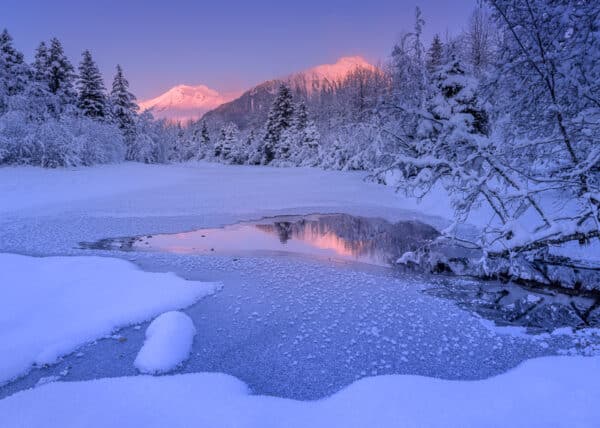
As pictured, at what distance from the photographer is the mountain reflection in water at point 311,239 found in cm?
789

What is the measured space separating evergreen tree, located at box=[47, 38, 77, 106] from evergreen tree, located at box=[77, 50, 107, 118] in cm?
159

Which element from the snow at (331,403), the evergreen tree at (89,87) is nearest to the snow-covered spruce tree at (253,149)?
the evergreen tree at (89,87)

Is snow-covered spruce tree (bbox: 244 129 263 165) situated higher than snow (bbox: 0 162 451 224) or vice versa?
snow-covered spruce tree (bbox: 244 129 263 165)

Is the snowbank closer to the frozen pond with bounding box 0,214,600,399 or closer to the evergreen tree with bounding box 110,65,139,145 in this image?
the frozen pond with bounding box 0,214,600,399

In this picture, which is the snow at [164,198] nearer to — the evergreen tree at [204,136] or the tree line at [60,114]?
the tree line at [60,114]

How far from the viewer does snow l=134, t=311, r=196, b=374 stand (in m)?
3.39

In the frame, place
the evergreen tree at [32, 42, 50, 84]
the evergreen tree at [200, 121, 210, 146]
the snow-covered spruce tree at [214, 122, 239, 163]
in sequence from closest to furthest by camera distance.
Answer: the evergreen tree at [32, 42, 50, 84] → the snow-covered spruce tree at [214, 122, 239, 163] → the evergreen tree at [200, 121, 210, 146]

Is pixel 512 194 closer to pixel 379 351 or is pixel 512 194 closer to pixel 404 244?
pixel 379 351

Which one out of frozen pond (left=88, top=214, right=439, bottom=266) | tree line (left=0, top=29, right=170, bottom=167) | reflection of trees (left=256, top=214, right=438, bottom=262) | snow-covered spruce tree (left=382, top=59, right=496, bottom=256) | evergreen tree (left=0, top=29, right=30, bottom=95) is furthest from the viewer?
evergreen tree (left=0, top=29, right=30, bottom=95)

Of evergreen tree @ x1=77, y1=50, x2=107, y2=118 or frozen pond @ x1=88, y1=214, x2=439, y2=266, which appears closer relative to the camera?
frozen pond @ x1=88, y1=214, x2=439, y2=266

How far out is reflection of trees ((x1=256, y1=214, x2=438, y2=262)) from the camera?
8086 mm

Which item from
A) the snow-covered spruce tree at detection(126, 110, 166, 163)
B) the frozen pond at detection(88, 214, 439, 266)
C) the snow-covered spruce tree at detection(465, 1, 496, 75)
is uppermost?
the snow-covered spruce tree at detection(465, 1, 496, 75)

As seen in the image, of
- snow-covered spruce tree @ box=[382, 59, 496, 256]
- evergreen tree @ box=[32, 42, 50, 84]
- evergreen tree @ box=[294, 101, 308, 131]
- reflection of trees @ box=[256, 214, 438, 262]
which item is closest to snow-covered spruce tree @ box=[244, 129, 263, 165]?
evergreen tree @ box=[294, 101, 308, 131]

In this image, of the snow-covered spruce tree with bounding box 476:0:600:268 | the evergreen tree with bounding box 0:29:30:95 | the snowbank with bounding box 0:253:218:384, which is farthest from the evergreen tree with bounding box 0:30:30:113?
the snow-covered spruce tree with bounding box 476:0:600:268
